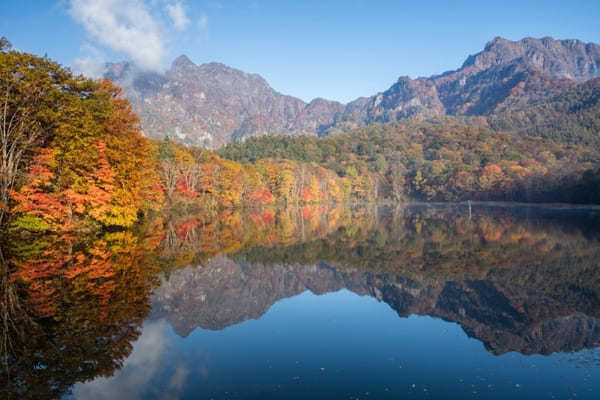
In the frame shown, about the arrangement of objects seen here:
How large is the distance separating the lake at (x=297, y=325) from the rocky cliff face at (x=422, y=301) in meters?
0.07

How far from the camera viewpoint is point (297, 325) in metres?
11.1

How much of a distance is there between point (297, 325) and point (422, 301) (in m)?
5.06

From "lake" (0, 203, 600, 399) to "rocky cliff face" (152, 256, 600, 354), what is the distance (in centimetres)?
7

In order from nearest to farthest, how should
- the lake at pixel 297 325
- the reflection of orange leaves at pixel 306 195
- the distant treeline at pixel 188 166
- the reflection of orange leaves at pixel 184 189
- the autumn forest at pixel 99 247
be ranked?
the lake at pixel 297 325, the autumn forest at pixel 99 247, the distant treeline at pixel 188 166, the reflection of orange leaves at pixel 184 189, the reflection of orange leaves at pixel 306 195

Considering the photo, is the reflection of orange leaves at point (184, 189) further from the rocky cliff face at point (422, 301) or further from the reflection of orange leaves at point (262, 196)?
the rocky cliff face at point (422, 301)

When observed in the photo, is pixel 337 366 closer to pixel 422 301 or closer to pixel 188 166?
pixel 422 301

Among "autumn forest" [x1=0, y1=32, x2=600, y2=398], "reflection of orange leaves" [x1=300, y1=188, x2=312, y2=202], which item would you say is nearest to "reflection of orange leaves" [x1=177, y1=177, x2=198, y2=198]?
"autumn forest" [x1=0, y1=32, x2=600, y2=398]

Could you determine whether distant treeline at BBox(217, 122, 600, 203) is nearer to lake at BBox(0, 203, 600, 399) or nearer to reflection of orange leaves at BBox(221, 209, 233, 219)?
reflection of orange leaves at BBox(221, 209, 233, 219)

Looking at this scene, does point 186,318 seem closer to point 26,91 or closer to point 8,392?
point 8,392

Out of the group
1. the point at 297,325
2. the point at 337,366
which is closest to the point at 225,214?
the point at 297,325

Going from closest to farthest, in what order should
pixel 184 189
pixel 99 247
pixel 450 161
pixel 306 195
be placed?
pixel 99 247, pixel 184 189, pixel 306 195, pixel 450 161

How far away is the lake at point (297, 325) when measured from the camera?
7.05 m

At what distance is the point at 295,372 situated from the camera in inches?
303

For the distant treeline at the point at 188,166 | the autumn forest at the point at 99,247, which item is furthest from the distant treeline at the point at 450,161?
the autumn forest at the point at 99,247
